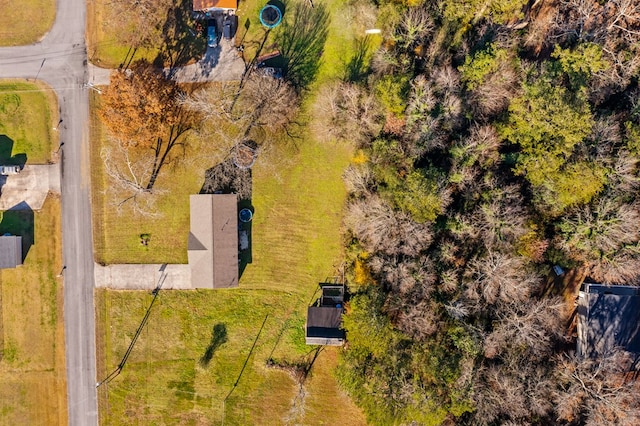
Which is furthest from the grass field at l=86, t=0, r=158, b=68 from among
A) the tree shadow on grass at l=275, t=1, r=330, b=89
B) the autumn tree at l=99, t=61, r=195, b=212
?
the tree shadow on grass at l=275, t=1, r=330, b=89

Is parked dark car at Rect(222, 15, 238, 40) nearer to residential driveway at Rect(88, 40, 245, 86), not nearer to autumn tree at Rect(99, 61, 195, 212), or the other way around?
residential driveway at Rect(88, 40, 245, 86)

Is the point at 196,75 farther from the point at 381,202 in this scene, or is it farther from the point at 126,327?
the point at 126,327

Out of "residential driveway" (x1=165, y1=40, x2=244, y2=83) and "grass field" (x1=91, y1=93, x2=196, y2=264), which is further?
"grass field" (x1=91, y1=93, x2=196, y2=264)

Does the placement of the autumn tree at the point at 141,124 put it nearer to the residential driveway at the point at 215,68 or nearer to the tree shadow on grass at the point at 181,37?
the residential driveway at the point at 215,68

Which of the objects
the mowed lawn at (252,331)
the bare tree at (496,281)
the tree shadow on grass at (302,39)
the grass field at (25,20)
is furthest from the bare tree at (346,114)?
Answer: the grass field at (25,20)

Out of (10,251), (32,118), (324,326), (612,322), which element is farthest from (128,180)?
(612,322)

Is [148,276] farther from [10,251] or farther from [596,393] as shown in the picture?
[596,393]
